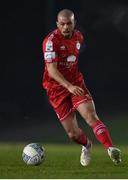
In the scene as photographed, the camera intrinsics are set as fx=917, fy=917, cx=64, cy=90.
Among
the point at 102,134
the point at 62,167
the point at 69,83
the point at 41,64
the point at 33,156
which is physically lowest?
the point at 41,64

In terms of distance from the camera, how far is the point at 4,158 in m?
11.9

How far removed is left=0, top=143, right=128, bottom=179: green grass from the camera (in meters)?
9.28

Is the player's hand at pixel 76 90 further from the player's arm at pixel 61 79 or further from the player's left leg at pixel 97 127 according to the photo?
the player's left leg at pixel 97 127

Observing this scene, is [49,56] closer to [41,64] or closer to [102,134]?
[102,134]

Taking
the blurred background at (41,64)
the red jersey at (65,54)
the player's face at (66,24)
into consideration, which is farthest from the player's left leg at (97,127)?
the blurred background at (41,64)

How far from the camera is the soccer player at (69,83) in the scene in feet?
33.5

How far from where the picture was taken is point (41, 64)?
620 inches

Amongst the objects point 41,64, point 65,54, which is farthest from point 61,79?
point 41,64

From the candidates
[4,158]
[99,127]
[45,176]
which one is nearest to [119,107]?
[4,158]

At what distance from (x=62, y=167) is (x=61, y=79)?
40.7 inches

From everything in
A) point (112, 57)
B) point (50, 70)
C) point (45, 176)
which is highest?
point (50, 70)

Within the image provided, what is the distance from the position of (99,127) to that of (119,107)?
17.6ft

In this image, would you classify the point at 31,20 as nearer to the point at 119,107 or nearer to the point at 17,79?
the point at 17,79

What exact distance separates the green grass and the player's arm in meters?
0.86
